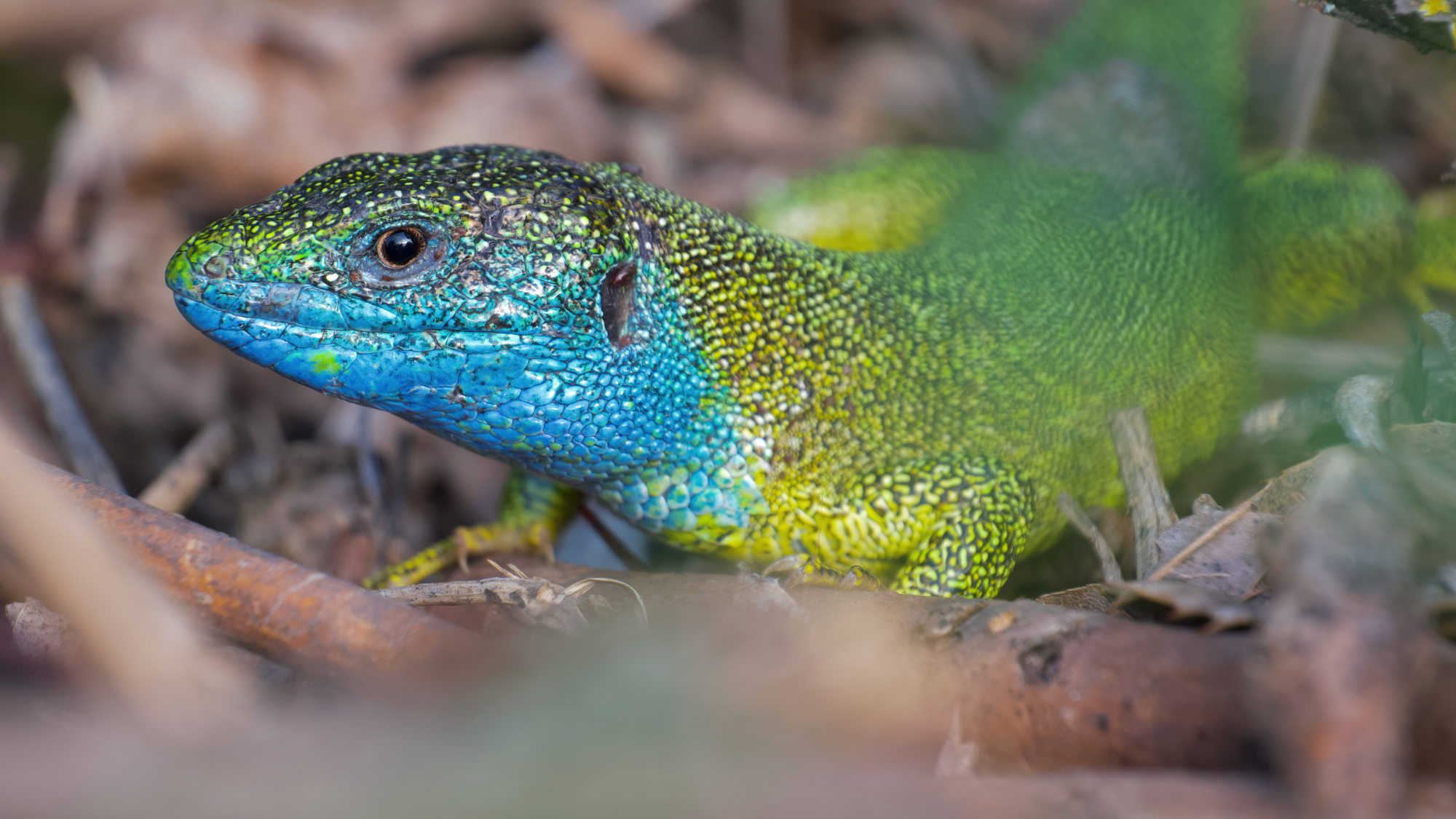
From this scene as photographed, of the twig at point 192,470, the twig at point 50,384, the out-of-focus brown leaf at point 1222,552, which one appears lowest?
the twig at point 192,470

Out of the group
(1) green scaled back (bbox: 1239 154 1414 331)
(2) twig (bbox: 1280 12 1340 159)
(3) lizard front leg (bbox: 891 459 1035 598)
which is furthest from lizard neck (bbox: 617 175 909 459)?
(2) twig (bbox: 1280 12 1340 159)

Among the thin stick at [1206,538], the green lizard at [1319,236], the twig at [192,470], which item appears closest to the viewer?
the thin stick at [1206,538]

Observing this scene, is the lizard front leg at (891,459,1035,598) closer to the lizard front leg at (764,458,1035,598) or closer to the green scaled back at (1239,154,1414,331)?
the lizard front leg at (764,458,1035,598)

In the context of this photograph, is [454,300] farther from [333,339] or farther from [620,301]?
[620,301]

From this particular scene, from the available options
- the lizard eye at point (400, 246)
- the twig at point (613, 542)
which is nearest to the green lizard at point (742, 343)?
the lizard eye at point (400, 246)

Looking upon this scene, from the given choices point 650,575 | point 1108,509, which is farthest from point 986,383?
point 650,575

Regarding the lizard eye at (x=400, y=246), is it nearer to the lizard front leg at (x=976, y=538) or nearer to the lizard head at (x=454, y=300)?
the lizard head at (x=454, y=300)

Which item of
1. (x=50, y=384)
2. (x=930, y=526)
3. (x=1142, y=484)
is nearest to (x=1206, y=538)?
(x=1142, y=484)
